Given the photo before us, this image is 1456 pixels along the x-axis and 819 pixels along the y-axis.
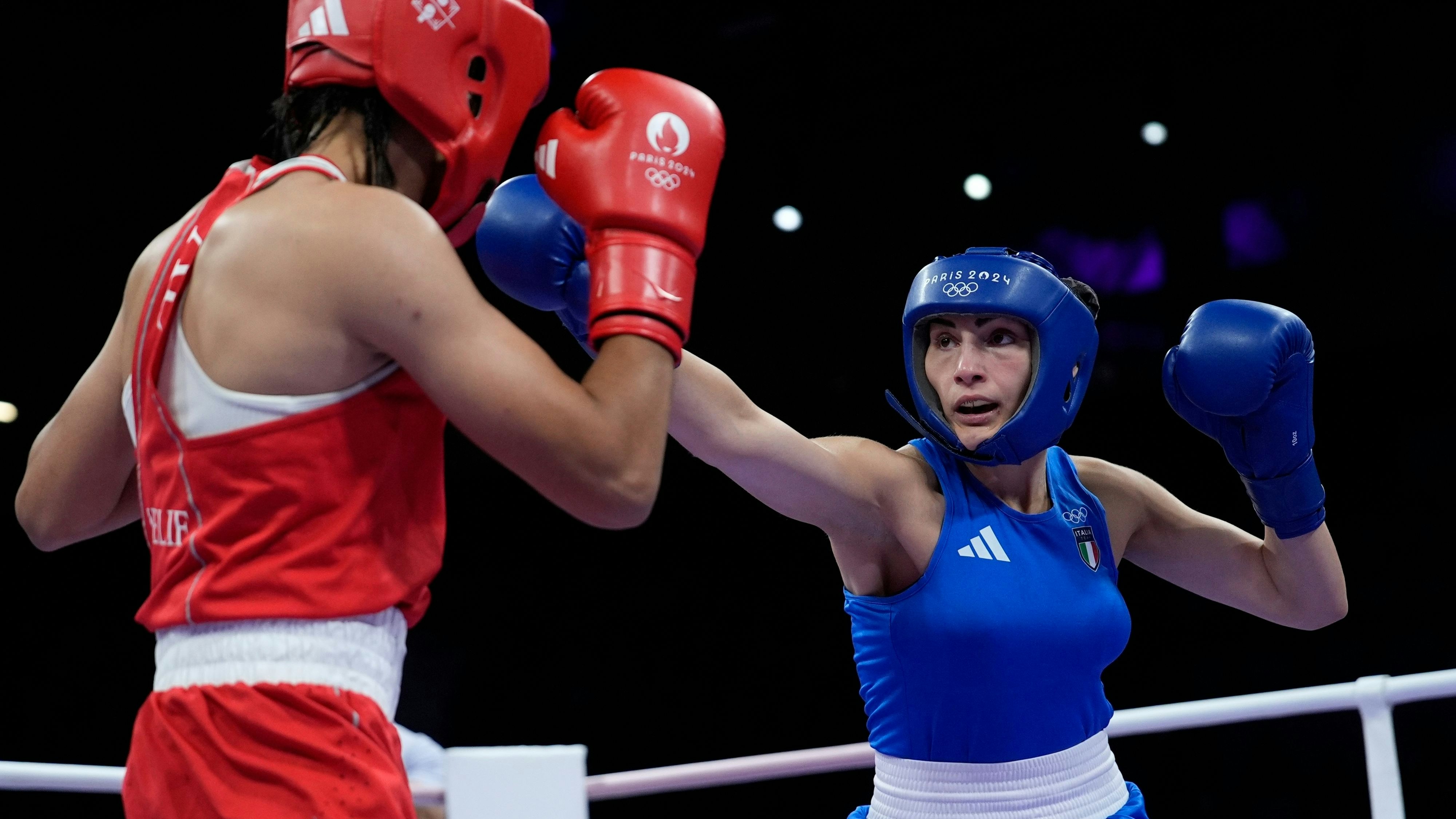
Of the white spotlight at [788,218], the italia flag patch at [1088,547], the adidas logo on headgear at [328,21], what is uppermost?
the white spotlight at [788,218]

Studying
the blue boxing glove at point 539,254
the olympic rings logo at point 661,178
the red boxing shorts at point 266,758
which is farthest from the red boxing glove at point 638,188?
the red boxing shorts at point 266,758

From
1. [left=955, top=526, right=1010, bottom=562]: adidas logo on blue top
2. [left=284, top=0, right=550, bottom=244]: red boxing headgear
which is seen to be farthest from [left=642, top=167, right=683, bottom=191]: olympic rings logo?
[left=955, top=526, right=1010, bottom=562]: adidas logo on blue top

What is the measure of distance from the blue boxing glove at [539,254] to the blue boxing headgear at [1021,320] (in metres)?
0.60

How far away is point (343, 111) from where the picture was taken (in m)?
1.25

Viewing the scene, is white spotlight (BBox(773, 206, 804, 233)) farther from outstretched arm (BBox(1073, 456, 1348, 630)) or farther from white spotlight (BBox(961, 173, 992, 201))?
outstretched arm (BBox(1073, 456, 1348, 630))

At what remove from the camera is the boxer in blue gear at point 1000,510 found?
1957mm

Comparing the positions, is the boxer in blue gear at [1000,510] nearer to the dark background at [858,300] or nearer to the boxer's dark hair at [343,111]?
the boxer's dark hair at [343,111]

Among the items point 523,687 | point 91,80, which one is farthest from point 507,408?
point 523,687

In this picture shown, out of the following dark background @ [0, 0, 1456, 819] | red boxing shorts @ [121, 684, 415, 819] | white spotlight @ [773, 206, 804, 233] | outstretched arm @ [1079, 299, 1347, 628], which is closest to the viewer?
red boxing shorts @ [121, 684, 415, 819]

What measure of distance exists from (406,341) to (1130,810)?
1458 millimetres

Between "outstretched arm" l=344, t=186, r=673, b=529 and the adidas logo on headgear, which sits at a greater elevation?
the adidas logo on headgear

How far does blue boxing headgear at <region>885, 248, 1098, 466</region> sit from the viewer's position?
6.75 ft

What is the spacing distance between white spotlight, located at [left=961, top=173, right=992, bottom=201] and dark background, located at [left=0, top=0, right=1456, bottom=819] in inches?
1.5

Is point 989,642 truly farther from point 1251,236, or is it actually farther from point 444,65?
point 1251,236
